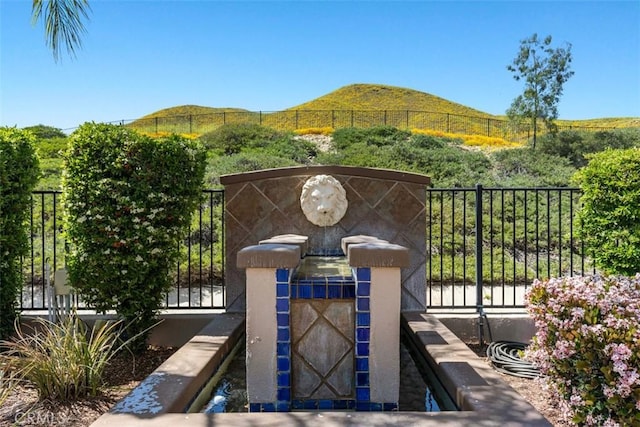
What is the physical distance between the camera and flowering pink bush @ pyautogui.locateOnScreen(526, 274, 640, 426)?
2262 mm

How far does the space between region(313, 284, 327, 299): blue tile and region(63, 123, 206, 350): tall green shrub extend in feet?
6.46

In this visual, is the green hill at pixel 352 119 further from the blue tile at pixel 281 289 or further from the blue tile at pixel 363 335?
the blue tile at pixel 281 289

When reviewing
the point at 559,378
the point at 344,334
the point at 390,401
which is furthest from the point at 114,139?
the point at 559,378

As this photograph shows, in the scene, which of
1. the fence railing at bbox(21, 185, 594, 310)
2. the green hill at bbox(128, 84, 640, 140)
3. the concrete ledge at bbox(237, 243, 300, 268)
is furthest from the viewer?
the green hill at bbox(128, 84, 640, 140)

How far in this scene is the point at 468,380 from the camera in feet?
8.54

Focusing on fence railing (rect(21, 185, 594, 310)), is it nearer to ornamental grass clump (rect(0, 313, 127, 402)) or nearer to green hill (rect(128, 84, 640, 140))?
ornamental grass clump (rect(0, 313, 127, 402))

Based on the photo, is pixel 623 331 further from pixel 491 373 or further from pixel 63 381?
pixel 63 381

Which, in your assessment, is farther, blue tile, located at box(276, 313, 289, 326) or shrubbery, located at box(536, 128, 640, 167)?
shrubbery, located at box(536, 128, 640, 167)

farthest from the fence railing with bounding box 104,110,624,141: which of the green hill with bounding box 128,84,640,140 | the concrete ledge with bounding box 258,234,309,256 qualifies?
the concrete ledge with bounding box 258,234,309,256

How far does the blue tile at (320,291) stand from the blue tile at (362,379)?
1.70ft

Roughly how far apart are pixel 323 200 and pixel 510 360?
7.55ft

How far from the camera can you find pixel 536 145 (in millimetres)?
22766

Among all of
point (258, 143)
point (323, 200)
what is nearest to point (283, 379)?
point (323, 200)

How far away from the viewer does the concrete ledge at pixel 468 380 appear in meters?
2.18
